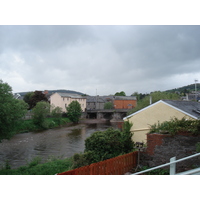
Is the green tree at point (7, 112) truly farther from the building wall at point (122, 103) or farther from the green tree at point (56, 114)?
the building wall at point (122, 103)

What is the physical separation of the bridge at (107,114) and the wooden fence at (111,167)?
51525 millimetres

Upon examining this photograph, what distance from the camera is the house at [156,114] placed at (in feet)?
41.3

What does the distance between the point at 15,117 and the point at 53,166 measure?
7.83m

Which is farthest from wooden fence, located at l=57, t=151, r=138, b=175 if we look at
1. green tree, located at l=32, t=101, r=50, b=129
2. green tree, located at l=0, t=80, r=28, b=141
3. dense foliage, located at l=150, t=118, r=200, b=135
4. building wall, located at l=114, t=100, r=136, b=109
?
building wall, located at l=114, t=100, r=136, b=109

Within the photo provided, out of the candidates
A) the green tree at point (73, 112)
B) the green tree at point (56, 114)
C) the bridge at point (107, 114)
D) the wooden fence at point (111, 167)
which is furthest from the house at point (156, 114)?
the bridge at point (107, 114)

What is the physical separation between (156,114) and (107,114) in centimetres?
5244

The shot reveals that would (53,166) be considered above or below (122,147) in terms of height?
below

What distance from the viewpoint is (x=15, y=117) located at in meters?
19.5

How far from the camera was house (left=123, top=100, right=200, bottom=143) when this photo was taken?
41.3 ft

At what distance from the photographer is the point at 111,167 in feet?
26.0

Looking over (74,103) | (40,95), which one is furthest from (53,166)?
(40,95)

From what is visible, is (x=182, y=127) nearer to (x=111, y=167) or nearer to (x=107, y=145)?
(x=111, y=167)

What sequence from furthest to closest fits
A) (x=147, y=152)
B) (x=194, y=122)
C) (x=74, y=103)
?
1. (x=74, y=103)
2. (x=147, y=152)
3. (x=194, y=122)

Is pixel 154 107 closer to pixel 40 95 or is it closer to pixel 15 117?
pixel 15 117
